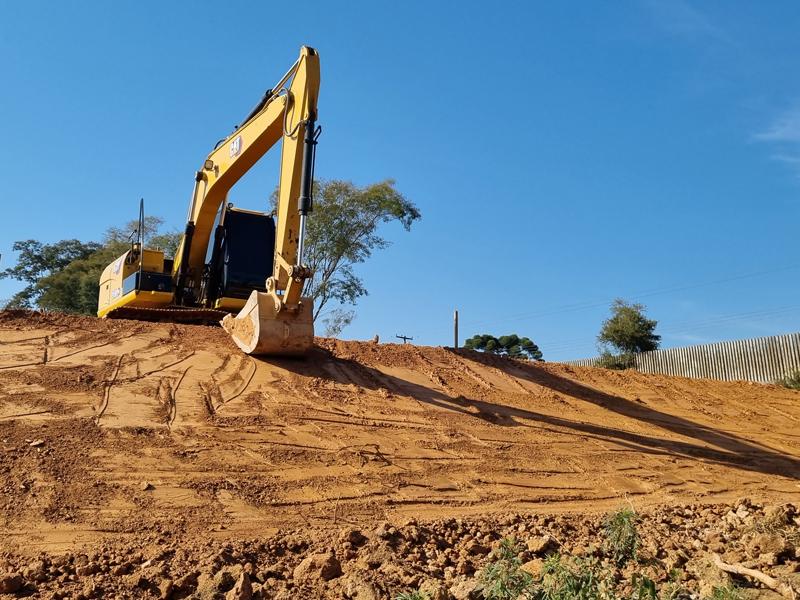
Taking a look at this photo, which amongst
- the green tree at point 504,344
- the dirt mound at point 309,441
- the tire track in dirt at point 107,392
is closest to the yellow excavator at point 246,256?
the dirt mound at point 309,441

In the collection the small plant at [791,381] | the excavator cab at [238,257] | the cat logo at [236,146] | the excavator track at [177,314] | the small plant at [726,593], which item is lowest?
the small plant at [726,593]

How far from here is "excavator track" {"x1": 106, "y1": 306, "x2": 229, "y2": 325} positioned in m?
13.8

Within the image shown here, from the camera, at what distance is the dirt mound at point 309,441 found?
6.51 m

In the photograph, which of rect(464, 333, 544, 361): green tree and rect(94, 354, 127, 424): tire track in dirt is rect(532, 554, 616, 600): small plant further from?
rect(464, 333, 544, 361): green tree

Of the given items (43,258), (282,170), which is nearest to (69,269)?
(43,258)

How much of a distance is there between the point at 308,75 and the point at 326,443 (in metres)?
5.93

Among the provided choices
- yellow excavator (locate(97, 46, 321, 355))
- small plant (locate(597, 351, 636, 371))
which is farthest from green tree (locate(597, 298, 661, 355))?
yellow excavator (locate(97, 46, 321, 355))

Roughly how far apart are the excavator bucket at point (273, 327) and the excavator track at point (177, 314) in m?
2.64

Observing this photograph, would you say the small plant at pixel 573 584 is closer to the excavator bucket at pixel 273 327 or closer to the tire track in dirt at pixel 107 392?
the tire track in dirt at pixel 107 392

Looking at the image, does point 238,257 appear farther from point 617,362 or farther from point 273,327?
point 617,362

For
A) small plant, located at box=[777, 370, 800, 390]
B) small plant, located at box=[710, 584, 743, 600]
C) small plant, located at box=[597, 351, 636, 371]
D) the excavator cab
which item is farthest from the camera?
small plant, located at box=[597, 351, 636, 371]

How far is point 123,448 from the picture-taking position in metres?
7.43

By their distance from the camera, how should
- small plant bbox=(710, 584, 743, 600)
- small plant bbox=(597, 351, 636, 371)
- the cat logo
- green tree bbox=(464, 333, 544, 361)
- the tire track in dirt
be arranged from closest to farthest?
small plant bbox=(710, 584, 743, 600), the tire track in dirt, the cat logo, small plant bbox=(597, 351, 636, 371), green tree bbox=(464, 333, 544, 361)

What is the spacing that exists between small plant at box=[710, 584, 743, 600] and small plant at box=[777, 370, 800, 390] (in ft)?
53.1
